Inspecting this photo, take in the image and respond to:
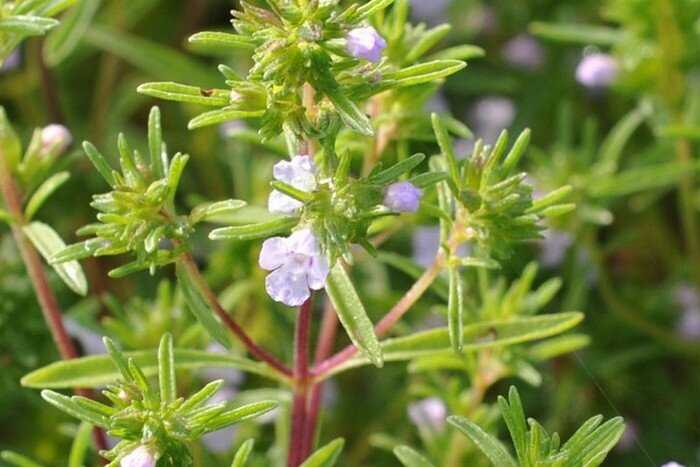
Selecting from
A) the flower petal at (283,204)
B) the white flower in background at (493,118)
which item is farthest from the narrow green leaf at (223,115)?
the white flower in background at (493,118)

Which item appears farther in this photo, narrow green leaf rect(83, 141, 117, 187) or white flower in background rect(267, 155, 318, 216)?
narrow green leaf rect(83, 141, 117, 187)

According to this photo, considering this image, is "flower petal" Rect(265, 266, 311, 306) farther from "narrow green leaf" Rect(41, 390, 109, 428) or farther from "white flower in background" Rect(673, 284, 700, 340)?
"white flower in background" Rect(673, 284, 700, 340)

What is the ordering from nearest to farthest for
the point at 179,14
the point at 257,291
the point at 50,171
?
the point at 50,171 → the point at 257,291 → the point at 179,14

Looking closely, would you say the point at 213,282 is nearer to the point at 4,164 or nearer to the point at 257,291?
the point at 257,291

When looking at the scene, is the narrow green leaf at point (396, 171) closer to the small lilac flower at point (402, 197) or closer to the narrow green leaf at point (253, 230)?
the small lilac flower at point (402, 197)

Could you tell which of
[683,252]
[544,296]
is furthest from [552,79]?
[544,296]

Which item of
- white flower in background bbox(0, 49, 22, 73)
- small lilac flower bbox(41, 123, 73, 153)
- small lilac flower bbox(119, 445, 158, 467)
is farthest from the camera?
white flower in background bbox(0, 49, 22, 73)

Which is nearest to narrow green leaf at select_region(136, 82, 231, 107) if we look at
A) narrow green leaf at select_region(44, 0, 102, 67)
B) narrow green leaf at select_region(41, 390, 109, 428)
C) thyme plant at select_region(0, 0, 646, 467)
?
thyme plant at select_region(0, 0, 646, 467)
